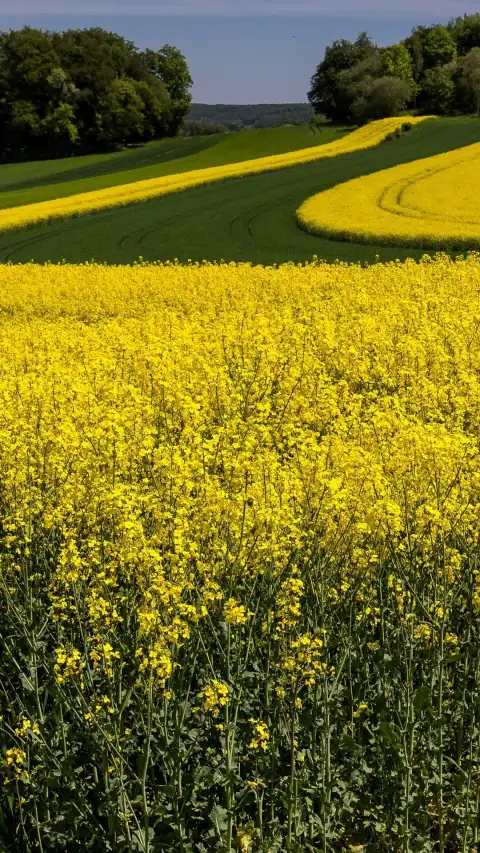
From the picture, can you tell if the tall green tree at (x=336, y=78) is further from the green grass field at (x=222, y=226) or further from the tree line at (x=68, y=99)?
the green grass field at (x=222, y=226)

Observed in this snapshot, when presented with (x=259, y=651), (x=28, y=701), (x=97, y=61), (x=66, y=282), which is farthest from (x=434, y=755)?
(x=97, y=61)

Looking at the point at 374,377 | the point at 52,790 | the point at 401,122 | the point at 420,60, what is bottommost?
the point at 52,790

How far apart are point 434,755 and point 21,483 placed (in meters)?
3.44

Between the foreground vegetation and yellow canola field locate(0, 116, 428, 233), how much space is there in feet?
119

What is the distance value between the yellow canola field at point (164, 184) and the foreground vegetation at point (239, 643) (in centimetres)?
3640

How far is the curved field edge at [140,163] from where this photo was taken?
57281mm

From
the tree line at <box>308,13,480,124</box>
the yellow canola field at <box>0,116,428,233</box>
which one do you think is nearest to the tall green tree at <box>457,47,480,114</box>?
Answer: the tree line at <box>308,13,480,124</box>

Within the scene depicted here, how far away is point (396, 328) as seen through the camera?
12.8 m

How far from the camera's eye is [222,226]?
117ft

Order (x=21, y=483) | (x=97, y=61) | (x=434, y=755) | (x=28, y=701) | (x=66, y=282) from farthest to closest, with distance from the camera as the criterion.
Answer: (x=97, y=61)
(x=66, y=282)
(x=21, y=483)
(x=28, y=701)
(x=434, y=755)

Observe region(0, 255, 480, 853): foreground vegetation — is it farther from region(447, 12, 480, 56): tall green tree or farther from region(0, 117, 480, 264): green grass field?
region(447, 12, 480, 56): tall green tree

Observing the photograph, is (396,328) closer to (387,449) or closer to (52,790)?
(387,449)

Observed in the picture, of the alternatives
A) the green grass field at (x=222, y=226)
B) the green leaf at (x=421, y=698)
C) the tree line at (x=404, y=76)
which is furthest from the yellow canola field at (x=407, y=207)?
the tree line at (x=404, y=76)

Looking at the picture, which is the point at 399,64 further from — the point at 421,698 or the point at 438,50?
the point at 421,698
